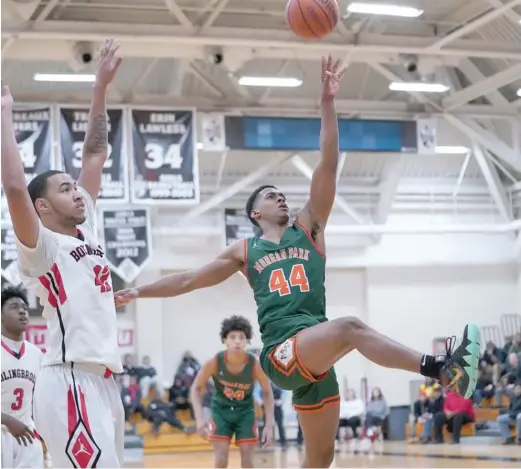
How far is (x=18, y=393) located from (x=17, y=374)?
0.14 meters

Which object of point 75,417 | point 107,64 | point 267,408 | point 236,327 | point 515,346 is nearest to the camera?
point 75,417

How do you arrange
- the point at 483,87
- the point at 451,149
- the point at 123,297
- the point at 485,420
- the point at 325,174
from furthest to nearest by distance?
the point at 451,149, the point at 485,420, the point at 483,87, the point at 325,174, the point at 123,297

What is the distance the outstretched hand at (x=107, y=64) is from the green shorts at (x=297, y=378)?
1756 millimetres

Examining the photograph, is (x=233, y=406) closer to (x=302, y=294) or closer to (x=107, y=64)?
(x=302, y=294)

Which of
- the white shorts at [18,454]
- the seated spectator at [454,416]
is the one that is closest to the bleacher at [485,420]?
the seated spectator at [454,416]

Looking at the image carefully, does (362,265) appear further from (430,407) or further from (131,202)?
(131,202)

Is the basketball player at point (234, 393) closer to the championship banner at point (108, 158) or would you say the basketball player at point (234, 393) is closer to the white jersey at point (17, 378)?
the white jersey at point (17, 378)

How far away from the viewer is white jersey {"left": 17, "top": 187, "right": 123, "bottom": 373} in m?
3.89

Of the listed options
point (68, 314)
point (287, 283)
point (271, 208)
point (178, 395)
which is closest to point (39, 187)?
point (68, 314)

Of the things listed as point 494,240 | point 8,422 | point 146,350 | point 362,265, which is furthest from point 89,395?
point 494,240

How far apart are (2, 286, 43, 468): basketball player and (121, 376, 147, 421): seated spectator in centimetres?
1237

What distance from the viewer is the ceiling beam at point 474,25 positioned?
14227 millimetres

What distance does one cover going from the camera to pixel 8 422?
16.8 ft

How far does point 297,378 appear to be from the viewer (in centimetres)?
502
